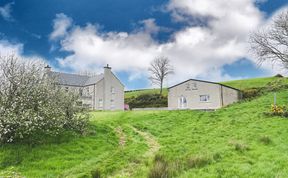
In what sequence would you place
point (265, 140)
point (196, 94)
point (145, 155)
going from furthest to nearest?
1. point (196, 94)
2. point (265, 140)
3. point (145, 155)

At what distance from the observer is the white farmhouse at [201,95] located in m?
47.8

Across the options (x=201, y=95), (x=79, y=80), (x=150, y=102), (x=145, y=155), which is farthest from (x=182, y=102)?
(x=145, y=155)

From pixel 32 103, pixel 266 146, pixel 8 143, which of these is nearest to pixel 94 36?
pixel 32 103

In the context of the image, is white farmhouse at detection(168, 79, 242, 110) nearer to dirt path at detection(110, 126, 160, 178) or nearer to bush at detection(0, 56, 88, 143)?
dirt path at detection(110, 126, 160, 178)

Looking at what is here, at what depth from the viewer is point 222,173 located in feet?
35.3

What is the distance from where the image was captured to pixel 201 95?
160 ft

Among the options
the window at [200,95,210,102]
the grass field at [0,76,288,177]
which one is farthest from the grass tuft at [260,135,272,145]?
the window at [200,95,210,102]

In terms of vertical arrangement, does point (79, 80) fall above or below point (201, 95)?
above

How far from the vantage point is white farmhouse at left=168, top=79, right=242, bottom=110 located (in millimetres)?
47750

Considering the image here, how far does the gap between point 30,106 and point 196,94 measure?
116ft

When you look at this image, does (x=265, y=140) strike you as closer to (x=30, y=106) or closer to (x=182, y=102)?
(x=30, y=106)

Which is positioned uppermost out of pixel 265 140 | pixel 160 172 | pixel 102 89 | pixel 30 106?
pixel 102 89

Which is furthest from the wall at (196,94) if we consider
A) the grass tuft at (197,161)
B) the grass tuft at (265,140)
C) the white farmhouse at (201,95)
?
the grass tuft at (197,161)

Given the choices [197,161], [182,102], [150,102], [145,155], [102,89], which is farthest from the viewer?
[150,102]
